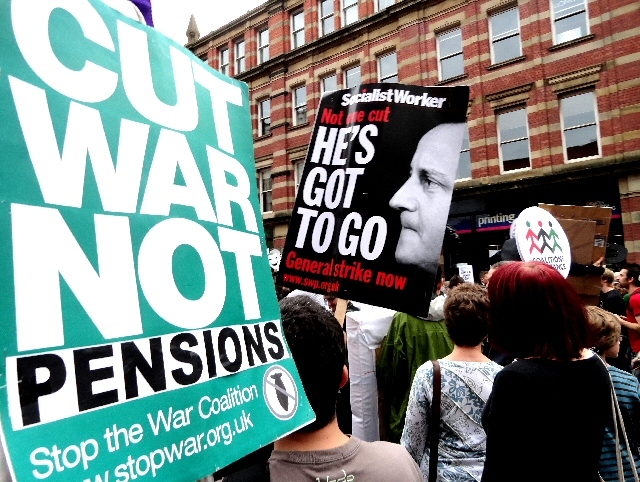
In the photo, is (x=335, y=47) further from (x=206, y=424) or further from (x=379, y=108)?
(x=206, y=424)

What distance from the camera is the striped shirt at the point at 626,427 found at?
1849 millimetres

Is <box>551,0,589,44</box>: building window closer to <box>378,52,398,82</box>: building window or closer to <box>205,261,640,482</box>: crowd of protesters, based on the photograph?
<box>378,52,398,82</box>: building window

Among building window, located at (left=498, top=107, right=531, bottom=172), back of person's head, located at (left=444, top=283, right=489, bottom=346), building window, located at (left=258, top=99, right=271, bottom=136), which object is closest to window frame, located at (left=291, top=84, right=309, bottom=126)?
building window, located at (left=258, top=99, right=271, bottom=136)

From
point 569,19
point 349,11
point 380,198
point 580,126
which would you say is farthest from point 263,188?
point 380,198

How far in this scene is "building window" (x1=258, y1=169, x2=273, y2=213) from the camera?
1777 centimetres

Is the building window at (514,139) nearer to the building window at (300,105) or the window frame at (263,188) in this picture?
the building window at (300,105)

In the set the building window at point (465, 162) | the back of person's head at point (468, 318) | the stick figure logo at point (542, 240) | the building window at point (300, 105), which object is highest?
the building window at point (300, 105)

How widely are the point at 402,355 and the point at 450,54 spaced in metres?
13.1

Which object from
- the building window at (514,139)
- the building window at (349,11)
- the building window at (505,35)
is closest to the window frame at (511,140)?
the building window at (514,139)

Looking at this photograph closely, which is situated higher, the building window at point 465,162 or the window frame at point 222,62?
the window frame at point 222,62

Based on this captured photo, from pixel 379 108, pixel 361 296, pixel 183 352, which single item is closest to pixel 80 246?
pixel 183 352

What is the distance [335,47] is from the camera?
15.9 metres

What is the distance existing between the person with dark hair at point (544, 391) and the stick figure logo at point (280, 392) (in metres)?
0.67

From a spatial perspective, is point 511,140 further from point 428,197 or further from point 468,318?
point 468,318
